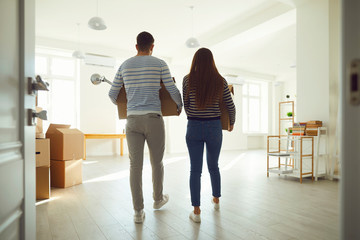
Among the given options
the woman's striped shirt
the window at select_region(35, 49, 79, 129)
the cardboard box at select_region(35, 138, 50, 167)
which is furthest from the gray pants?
the window at select_region(35, 49, 79, 129)

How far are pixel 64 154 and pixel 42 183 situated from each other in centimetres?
46

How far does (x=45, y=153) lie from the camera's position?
2.48m

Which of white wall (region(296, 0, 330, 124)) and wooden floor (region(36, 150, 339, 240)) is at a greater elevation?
white wall (region(296, 0, 330, 124))

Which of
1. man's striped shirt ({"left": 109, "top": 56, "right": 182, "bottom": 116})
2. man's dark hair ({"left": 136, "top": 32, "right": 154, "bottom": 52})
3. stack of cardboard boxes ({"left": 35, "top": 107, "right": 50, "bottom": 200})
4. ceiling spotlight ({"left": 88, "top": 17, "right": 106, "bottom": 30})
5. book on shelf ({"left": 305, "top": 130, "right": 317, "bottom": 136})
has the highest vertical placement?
ceiling spotlight ({"left": 88, "top": 17, "right": 106, "bottom": 30})

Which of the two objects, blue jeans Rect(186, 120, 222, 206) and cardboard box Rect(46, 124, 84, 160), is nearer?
blue jeans Rect(186, 120, 222, 206)

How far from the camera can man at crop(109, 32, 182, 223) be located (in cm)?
182

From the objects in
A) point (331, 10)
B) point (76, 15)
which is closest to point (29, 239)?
point (331, 10)

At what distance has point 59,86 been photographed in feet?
23.0

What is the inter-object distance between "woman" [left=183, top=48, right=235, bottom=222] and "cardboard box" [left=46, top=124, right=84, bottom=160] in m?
1.70

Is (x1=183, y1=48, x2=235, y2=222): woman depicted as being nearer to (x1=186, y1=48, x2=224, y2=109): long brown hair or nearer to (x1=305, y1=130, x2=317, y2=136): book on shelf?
(x1=186, y1=48, x2=224, y2=109): long brown hair

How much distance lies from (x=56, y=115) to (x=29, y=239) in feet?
21.9

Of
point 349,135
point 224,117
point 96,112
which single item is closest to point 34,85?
point 349,135

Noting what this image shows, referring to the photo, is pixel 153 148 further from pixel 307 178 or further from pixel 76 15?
pixel 76 15

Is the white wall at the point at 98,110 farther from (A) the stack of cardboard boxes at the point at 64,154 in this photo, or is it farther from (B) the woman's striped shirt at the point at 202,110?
(B) the woman's striped shirt at the point at 202,110
